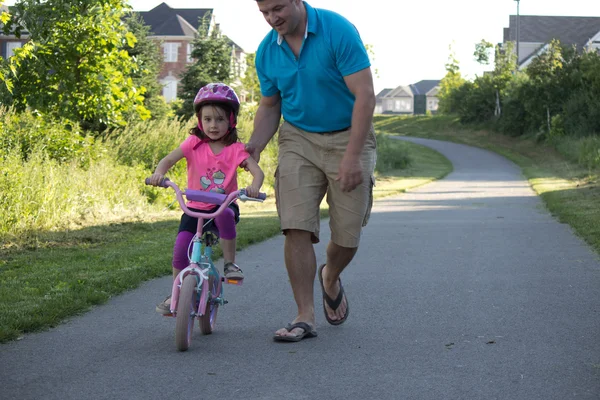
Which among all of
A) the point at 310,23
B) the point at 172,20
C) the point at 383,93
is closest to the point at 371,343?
the point at 310,23

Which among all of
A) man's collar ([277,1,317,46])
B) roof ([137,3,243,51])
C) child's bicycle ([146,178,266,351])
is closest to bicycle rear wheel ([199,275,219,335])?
child's bicycle ([146,178,266,351])

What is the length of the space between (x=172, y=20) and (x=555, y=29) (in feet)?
115

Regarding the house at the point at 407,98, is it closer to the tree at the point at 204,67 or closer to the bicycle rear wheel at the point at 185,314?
the tree at the point at 204,67

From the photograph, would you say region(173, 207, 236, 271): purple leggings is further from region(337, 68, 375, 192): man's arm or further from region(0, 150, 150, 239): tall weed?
region(0, 150, 150, 239): tall weed

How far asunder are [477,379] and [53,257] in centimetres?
615

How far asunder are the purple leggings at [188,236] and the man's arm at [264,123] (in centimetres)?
42

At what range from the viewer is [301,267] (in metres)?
6.18

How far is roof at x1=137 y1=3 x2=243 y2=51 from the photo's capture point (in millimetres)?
72250

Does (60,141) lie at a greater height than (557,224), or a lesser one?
greater

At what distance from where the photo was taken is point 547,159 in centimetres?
4562

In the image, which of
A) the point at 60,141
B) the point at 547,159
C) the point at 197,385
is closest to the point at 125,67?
the point at 60,141

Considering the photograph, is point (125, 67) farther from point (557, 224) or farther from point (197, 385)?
point (197, 385)

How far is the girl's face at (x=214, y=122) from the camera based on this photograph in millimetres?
6062

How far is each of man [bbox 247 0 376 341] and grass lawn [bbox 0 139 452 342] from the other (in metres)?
1.77
